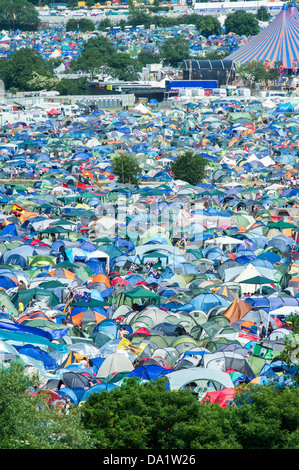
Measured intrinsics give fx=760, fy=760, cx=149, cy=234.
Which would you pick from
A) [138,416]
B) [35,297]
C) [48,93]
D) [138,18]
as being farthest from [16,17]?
[138,416]

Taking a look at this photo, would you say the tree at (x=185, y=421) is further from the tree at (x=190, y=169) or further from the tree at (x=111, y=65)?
the tree at (x=111, y=65)

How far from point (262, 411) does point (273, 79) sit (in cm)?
4664

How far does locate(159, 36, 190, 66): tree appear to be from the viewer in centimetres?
6425

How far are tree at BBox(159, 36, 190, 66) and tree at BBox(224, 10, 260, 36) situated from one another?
11320 millimetres

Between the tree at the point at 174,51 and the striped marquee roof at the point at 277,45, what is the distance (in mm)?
7879

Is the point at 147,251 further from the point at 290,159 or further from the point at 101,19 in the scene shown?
the point at 101,19

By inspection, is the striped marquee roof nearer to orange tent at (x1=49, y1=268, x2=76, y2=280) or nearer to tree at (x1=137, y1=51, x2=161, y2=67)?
tree at (x1=137, y1=51, x2=161, y2=67)

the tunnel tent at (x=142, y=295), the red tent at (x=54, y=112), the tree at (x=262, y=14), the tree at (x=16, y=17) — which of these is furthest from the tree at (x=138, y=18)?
the tunnel tent at (x=142, y=295)

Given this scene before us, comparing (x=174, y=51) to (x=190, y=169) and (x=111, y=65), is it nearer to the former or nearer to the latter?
(x=111, y=65)

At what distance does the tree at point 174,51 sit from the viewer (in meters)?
64.2

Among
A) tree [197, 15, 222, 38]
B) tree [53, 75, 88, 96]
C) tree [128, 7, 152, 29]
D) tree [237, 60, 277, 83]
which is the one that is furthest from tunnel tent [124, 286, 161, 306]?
tree [128, 7, 152, 29]

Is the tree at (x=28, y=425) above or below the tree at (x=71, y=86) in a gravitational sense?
above
